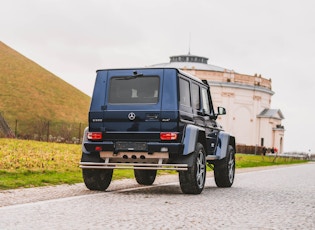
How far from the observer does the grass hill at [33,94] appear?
63.2 metres

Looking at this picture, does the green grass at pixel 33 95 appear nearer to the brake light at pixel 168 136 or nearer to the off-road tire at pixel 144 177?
the off-road tire at pixel 144 177

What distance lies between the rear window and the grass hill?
49096 mm

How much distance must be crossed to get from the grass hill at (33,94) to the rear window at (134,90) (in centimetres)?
4910

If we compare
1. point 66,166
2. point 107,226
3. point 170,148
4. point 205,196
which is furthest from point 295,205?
point 66,166

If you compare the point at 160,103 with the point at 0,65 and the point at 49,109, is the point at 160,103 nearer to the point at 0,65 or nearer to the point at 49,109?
the point at 49,109

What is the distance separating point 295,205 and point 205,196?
1.72 metres

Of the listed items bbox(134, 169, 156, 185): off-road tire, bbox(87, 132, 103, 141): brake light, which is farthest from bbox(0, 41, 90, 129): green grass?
bbox(87, 132, 103, 141): brake light

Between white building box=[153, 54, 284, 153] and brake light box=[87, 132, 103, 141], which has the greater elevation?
white building box=[153, 54, 284, 153]

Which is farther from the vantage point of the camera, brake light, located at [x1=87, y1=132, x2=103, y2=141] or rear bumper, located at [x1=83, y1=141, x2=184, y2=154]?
brake light, located at [x1=87, y1=132, x2=103, y2=141]

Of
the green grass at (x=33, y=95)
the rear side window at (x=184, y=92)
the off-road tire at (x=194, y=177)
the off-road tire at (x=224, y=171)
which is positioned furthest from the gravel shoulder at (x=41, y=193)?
the green grass at (x=33, y=95)

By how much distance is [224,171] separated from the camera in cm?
1379

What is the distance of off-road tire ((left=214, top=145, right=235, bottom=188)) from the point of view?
1377 centimetres

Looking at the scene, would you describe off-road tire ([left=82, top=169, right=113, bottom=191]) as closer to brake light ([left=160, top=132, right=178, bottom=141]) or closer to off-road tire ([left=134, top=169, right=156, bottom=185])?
brake light ([left=160, top=132, right=178, bottom=141])

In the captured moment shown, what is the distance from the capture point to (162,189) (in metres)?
12.5
